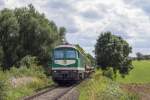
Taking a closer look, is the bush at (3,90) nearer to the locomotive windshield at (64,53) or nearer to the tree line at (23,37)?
the locomotive windshield at (64,53)

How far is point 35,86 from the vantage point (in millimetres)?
39312

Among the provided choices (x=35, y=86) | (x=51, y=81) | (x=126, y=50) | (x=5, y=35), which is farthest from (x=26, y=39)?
(x=126, y=50)

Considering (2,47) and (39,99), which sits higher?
(2,47)

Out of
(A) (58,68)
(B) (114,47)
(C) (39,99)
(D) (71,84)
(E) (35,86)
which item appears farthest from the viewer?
(B) (114,47)

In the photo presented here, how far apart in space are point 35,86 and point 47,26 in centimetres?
4044

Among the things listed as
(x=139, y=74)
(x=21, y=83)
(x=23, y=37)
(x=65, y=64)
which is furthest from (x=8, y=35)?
(x=139, y=74)

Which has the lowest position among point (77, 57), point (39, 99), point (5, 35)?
point (39, 99)

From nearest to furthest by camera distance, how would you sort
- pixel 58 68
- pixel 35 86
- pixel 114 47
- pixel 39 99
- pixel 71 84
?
pixel 39 99 < pixel 35 86 < pixel 58 68 < pixel 71 84 < pixel 114 47

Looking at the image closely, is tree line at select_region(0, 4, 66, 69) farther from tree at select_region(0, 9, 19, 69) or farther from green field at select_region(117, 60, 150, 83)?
green field at select_region(117, 60, 150, 83)

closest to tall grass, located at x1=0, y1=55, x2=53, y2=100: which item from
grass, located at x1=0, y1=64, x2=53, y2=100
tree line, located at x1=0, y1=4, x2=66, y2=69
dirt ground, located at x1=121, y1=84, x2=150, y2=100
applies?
grass, located at x1=0, y1=64, x2=53, y2=100

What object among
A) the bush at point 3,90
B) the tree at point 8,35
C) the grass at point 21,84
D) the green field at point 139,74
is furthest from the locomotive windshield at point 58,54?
the green field at point 139,74

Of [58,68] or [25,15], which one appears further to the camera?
[25,15]

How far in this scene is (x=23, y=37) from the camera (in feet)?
261

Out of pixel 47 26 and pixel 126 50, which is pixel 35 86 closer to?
pixel 47 26
